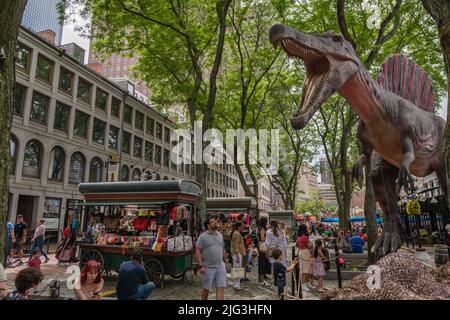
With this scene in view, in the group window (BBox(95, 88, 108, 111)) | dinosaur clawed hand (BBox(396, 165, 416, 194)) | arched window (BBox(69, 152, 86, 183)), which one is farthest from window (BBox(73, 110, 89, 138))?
dinosaur clawed hand (BBox(396, 165, 416, 194))

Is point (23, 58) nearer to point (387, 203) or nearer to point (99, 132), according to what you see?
point (99, 132)

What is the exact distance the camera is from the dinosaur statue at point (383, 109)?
3.86m

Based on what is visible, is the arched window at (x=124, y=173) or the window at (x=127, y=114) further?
the window at (x=127, y=114)

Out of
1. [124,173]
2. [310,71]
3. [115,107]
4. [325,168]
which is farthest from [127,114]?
[310,71]

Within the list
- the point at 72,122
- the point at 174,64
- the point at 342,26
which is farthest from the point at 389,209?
the point at 72,122

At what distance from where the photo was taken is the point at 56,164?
25297 millimetres

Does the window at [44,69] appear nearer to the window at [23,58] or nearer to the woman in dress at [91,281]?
the window at [23,58]

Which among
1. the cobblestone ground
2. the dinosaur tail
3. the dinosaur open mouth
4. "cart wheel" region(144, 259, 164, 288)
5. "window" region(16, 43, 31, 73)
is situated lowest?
the cobblestone ground

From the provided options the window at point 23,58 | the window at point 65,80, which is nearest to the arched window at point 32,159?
the window at point 23,58

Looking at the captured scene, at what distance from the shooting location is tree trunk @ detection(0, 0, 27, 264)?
193 inches

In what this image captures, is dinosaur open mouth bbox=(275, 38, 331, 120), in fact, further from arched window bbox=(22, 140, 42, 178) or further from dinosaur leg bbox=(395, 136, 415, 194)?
arched window bbox=(22, 140, 42, 178)

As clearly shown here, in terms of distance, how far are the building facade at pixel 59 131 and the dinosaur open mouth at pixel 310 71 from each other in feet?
68.3

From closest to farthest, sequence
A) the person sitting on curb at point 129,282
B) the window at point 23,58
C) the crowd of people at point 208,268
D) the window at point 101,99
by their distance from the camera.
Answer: the crowd of people at point 208,268 < the person sitting on curb at point 129,282 < the window at point 23,58 < the window at point 101,99
